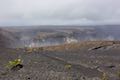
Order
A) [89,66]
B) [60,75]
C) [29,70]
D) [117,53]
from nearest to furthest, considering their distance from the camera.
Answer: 1. [60,75]
2. [29,70]
3. [89,66]
4. [117,53]

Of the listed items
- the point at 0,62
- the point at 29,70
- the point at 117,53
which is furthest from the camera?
the point at 117,53

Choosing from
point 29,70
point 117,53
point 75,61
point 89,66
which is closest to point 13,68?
point 29,70

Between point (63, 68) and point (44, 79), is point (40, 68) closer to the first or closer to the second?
point (63, 68)

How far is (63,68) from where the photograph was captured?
3900 cm

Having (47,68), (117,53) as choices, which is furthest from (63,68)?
(117,53)

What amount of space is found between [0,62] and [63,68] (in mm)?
8044

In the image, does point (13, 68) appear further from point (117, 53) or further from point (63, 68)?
point (117, 53)

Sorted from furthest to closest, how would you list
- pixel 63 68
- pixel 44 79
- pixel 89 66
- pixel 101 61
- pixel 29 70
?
pixel 101 61
pixel 89 66
pixel 63 68
pixel 29 70
pixel 44 79

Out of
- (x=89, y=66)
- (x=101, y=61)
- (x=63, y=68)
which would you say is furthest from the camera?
(x=101, y=61)

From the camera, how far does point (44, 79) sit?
31.8 metres

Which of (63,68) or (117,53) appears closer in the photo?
(63,68)

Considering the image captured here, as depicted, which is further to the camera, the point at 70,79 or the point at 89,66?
the point at 89,66

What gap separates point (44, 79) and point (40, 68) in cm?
634

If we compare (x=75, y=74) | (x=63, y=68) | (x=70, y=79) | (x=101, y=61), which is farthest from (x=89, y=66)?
(x=70, y=79)
